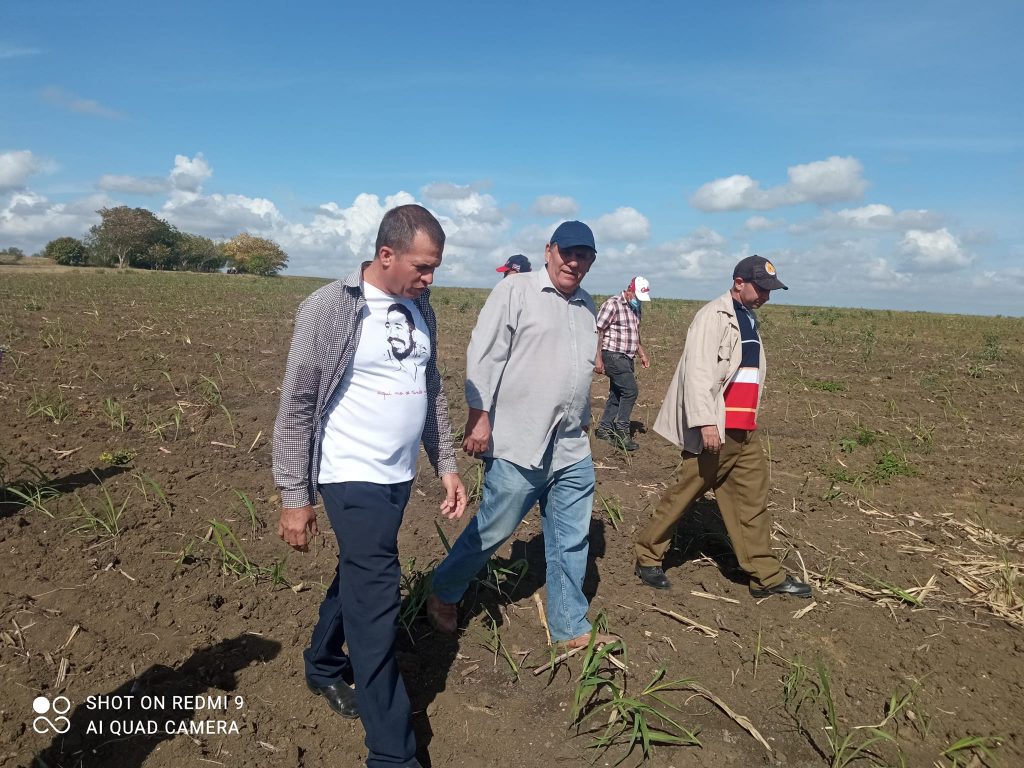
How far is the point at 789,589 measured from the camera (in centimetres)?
397

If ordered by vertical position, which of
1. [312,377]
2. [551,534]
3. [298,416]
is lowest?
[551,534]

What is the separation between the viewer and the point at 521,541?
4.61 meters

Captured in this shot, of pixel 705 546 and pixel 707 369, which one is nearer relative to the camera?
pixel 707 369

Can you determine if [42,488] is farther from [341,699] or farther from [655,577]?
[655,577]

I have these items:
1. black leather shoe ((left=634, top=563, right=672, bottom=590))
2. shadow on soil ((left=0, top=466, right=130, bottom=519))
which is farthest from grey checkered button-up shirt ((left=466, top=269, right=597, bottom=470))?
shadow on soil ((left=0, top=466, right=130, bottom=519))

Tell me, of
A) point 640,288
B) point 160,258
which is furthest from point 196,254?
point 640,288

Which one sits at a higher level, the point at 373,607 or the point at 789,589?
the point at 373,607

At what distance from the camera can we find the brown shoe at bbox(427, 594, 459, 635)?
3366mm

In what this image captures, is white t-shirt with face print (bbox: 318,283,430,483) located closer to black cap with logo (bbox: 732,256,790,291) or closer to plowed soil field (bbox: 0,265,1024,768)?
plowed soil field (bbox: 0,265,1024,768)

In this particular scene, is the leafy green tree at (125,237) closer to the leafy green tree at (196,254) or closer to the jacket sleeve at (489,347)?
the leafy green tree at (196,254)

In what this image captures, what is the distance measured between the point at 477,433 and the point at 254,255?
97.0 meters

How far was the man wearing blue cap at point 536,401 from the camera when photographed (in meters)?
3.01

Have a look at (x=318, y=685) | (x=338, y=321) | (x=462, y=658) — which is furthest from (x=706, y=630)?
(x=338, y=321)

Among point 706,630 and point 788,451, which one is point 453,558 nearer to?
point 706,630
